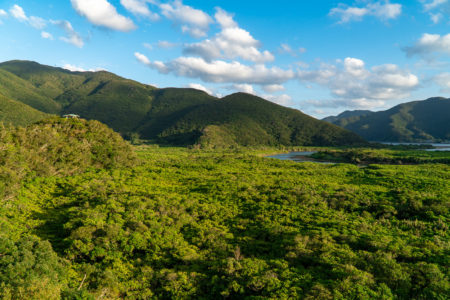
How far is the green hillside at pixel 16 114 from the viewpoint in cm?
13462

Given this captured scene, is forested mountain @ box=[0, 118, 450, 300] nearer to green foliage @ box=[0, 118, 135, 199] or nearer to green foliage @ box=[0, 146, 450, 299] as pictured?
green foliage @ box=[0, 146, 450, 299]

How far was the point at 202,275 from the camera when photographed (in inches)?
756

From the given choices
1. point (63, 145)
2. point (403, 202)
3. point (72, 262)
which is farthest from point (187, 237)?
point (63, 145)

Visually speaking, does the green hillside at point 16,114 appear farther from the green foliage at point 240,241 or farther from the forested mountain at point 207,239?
the green foliage at point 240,241

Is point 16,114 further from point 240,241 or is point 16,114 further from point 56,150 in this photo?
point 240,241

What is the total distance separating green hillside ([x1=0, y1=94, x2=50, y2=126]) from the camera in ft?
442

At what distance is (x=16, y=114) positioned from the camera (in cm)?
14038

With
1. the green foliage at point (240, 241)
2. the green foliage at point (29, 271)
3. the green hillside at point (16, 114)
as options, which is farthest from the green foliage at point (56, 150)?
the green hillside at point (16, 114)

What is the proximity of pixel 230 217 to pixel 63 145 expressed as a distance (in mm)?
41820

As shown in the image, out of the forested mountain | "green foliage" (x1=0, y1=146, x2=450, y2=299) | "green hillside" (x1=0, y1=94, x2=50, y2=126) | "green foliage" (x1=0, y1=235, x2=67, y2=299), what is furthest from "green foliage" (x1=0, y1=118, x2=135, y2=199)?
"green hillside" (x1=0, y1=94, x2=50, y2=126)

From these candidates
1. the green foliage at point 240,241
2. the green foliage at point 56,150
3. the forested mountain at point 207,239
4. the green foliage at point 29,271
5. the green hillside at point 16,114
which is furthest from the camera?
the green hillside at point 16,114

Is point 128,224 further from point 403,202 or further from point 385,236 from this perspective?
point 403,202

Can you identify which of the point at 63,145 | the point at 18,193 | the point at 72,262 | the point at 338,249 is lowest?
the point at 72,262

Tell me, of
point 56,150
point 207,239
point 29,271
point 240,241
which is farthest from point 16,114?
point 240,241
